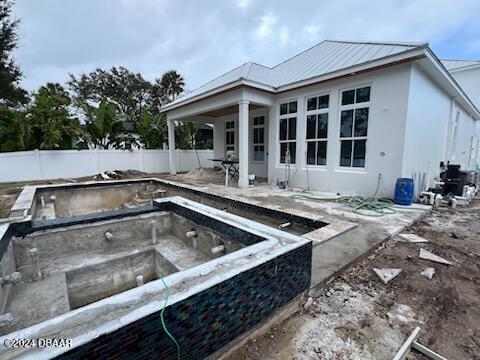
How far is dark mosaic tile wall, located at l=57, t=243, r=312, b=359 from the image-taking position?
1.08m

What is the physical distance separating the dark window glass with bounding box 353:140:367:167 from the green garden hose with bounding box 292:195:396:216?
0.96m

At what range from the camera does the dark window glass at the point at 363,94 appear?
5.83m

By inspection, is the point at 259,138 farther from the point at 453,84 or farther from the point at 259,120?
the point at 453,84

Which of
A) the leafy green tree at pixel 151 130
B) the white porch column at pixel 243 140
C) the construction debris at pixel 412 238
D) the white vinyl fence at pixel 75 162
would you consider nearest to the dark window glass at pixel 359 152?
the construction debris at pixel 412 238

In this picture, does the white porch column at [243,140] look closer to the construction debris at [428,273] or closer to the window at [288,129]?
the window at [288,129]

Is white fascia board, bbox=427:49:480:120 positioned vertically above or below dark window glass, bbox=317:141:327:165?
above

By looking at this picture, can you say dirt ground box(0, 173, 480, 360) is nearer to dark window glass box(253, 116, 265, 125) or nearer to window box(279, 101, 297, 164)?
window box(279, 101, 297, 164)

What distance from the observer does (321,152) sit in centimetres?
686

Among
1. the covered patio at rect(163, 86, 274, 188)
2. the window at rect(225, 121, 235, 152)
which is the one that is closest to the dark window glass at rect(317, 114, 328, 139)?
the covered patio at rect(163, 86, 274, 188)

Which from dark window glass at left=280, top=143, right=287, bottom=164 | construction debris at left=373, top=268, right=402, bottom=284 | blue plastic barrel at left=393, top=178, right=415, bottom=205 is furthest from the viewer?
dark window glass at left=280, top=143, right=287, bottom=164

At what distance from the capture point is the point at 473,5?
7027 millimetres

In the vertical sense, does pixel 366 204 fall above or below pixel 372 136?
below

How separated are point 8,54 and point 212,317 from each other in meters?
17.2

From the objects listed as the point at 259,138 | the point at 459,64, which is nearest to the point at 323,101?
the point at 259,138
